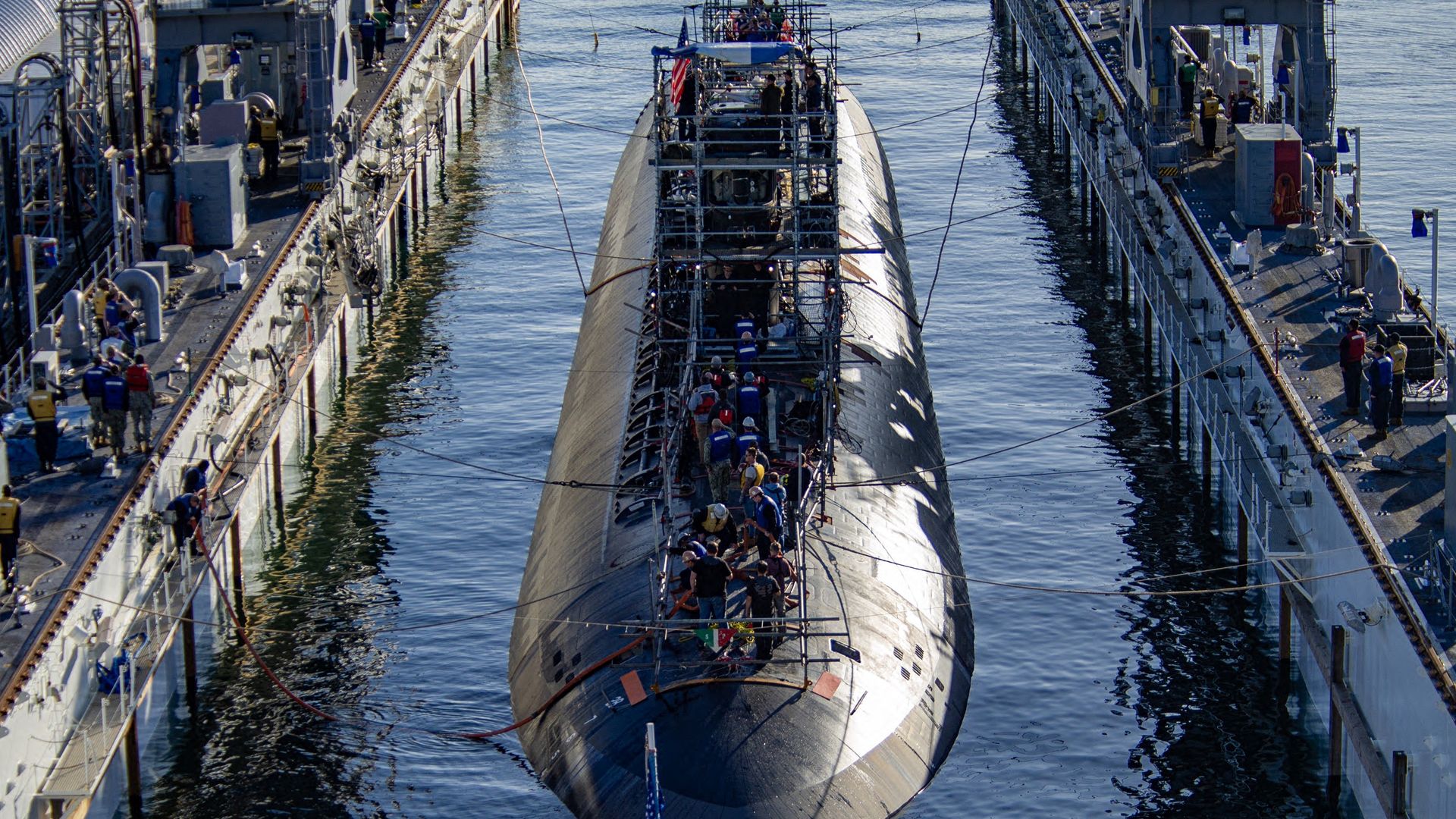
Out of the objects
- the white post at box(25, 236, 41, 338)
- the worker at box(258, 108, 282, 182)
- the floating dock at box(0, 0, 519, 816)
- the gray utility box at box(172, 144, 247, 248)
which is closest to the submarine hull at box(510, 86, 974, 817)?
the floating dock at box(0, 0, 519, 816)

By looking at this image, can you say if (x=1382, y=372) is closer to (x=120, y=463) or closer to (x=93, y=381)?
(x=120, y=463)

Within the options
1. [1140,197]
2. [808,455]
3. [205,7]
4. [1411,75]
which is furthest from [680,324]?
[1411,75]

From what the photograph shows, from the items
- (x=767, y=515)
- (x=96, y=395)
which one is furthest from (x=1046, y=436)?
(x=96, y=395)

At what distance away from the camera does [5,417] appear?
5475 centimetres

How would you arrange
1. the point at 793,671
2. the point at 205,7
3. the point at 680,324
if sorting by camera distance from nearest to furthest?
the point at 793,671, the point at 680,324, the point at 205,7

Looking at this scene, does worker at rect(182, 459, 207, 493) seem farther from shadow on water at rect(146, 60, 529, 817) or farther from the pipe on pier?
the pipe on pier

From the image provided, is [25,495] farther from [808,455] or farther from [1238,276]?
[1238,276]

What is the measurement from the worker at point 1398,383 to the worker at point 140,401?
2968 centimetres

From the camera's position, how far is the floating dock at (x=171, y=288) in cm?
4553

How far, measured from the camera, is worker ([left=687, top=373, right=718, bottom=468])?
49.7m

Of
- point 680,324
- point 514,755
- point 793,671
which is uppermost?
point 680,324

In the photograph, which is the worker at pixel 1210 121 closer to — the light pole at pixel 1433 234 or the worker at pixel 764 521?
the light pole at pixel 1433 234

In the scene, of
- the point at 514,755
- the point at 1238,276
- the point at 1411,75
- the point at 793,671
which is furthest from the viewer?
the point at 1411,75

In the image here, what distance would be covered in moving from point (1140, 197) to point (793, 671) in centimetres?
3904
